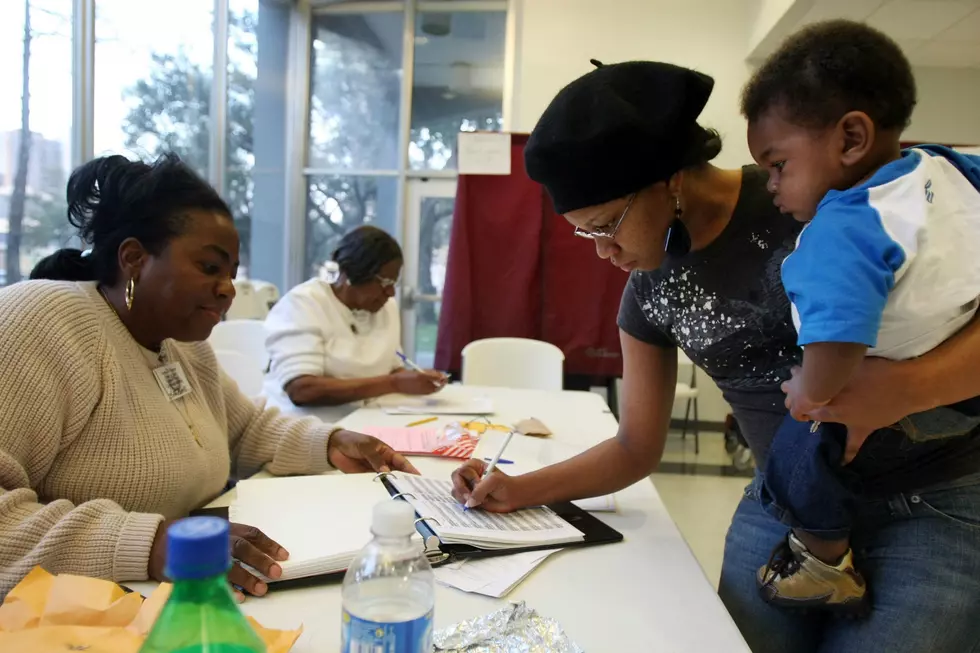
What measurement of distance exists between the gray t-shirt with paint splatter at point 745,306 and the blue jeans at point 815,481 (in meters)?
0.14

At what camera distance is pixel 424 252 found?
4777 millimetres

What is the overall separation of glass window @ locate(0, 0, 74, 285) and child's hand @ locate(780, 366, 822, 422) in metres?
2.50

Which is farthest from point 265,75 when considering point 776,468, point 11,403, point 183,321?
point 776,468

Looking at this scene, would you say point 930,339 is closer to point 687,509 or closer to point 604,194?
point 604,194

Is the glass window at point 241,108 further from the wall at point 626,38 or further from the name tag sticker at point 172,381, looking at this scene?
the name tag sticker at point 172,381

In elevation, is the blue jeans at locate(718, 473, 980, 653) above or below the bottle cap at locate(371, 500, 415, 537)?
below

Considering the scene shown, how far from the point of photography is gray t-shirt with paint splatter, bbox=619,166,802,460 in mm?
1089

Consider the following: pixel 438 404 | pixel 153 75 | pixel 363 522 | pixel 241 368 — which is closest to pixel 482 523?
pixel 363 522

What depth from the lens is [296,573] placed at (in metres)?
0.92

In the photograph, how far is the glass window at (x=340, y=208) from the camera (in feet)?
15.8

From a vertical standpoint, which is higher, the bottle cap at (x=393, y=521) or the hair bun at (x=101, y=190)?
the hair bun at (x=101, y=190)

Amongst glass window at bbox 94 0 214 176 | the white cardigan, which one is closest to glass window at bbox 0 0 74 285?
glass window at bbox 94 0 214 176

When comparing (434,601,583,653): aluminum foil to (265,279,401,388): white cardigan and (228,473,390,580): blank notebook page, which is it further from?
(265,279,401,388): white cardigan

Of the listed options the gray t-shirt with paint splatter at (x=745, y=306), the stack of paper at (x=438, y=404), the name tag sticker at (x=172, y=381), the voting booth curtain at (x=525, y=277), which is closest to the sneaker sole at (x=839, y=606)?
the gray t-shirt with paint splatter at (x=745, y=306)
